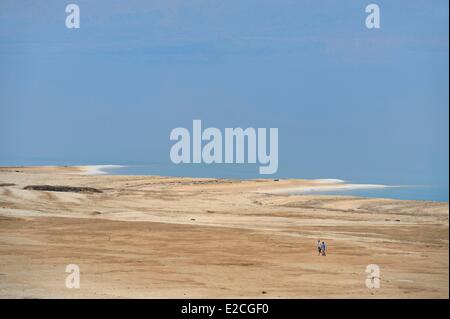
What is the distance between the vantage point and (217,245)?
69.4ft

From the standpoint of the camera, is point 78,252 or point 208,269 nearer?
point 208,269

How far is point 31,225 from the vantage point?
2370cm

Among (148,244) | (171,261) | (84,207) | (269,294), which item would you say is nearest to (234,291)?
(269,294)

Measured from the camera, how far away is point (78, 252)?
64.6 ft

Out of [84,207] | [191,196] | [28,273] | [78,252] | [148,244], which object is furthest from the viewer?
[191,196]

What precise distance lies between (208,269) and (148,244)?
3.71 meters

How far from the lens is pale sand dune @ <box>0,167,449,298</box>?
1595 cm

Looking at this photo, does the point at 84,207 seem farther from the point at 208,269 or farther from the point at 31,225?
the point at 208,269

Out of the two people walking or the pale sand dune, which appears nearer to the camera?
the pale sand dune

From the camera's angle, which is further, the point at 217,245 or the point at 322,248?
the point at 217,245

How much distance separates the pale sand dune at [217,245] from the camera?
16.0 metres

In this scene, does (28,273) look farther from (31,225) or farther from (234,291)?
(31,225)

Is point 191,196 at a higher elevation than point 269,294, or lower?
higher
